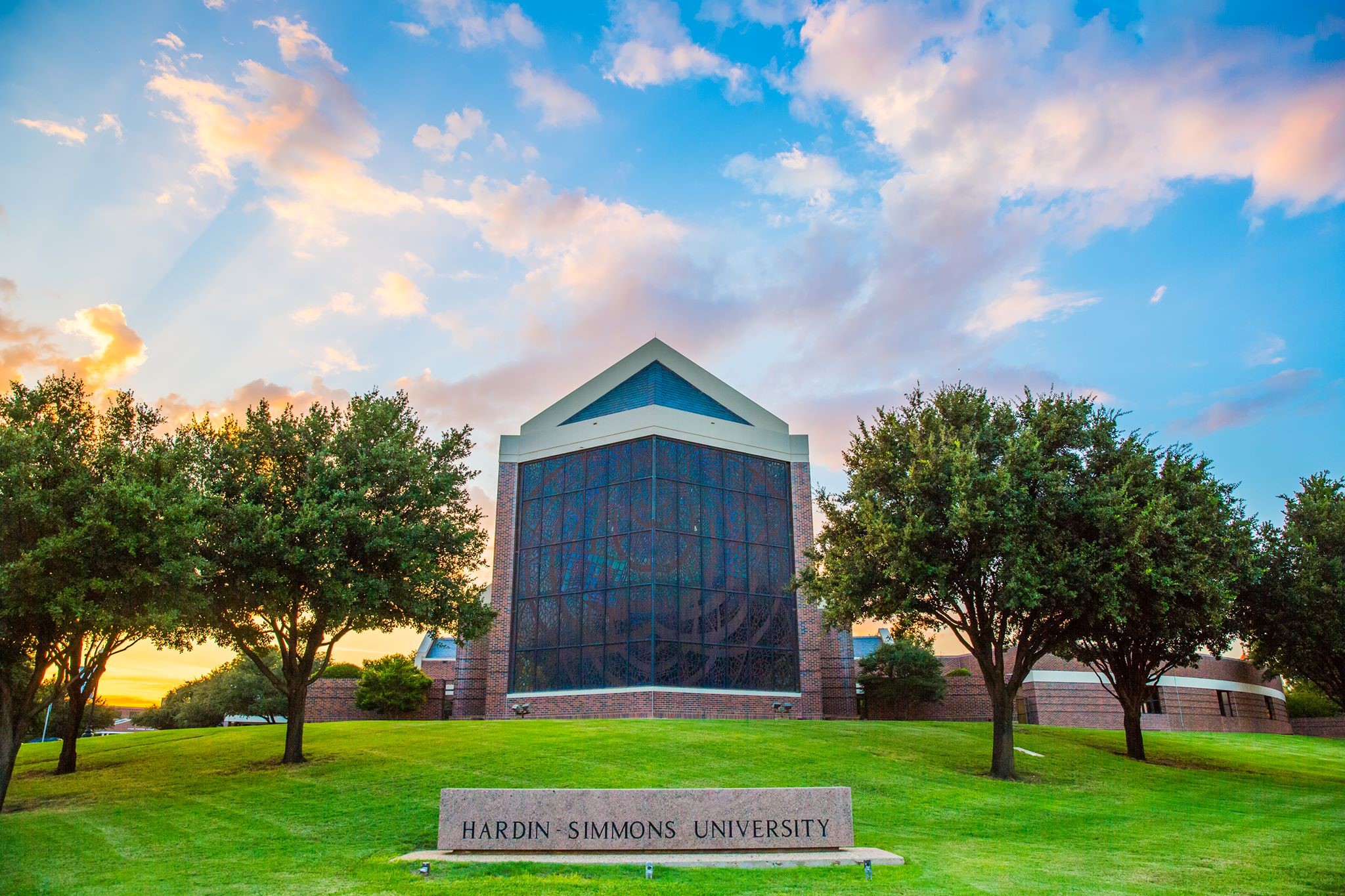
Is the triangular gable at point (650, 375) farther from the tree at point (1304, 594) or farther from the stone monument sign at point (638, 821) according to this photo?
the stone monument sign at point (638, 821)

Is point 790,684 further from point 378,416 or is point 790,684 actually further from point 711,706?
point 378,416

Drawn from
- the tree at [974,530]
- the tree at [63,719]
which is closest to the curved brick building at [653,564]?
the tree at [974,530]

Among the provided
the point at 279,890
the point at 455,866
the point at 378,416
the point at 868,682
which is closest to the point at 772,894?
the point at 455,866

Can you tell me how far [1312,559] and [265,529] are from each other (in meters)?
30.5

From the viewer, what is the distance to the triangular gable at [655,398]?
42.0m

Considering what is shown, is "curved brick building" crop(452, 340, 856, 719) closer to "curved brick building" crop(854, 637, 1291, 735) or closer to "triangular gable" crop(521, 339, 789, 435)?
"triangular gable" crop(521, 339, 789, 435)

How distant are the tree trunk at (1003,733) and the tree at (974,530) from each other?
4 cm

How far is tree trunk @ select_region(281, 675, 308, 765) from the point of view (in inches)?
933

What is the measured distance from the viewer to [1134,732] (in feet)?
97.9

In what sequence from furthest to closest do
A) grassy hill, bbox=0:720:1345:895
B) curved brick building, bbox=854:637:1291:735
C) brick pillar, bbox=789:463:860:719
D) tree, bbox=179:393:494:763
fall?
curved brick building, bbox=854:637:1291:735 → brick pillar, bbox=789:463:860:719 → tree, bbox=179:393:494:763 → grassy hill, bbox=0:720:1345:895

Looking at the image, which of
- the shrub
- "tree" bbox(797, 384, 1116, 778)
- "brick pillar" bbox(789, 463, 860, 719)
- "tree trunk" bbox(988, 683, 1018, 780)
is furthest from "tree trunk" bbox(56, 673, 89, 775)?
the shrub

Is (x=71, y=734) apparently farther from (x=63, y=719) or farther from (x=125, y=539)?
(x=63, y=719)

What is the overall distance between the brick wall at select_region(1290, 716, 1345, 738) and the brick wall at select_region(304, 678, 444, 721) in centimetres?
5830

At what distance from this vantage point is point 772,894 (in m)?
11.2
